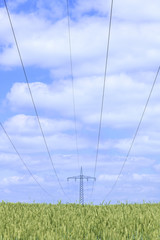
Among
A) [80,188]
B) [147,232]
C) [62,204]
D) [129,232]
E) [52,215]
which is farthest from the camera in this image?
[80,188]

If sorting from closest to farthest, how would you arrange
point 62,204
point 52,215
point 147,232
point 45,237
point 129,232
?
point 45,237 < point 129,232 < point 147,232 < point 52,215 < point 62,204

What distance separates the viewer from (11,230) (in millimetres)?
8195

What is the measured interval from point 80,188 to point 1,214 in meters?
34.1

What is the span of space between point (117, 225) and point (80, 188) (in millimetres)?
37087

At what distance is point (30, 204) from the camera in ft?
51.3

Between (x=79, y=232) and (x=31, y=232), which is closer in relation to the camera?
(x=79, y=232)

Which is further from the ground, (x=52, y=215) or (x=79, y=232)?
(x=52, y=215)

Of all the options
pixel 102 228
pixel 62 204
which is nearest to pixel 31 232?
pixel 102 228

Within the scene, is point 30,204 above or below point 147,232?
above

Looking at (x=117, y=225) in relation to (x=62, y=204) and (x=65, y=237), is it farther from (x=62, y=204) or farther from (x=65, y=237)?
(x=62, y=204)

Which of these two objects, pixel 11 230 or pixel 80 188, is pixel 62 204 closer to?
pixel 11 230

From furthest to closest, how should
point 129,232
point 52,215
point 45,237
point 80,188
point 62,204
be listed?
point 80,188 < point 62,204 < point 52,215 < point 129,232 < point 45,237

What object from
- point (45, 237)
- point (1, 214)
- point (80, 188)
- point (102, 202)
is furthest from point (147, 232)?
point (80, 188)

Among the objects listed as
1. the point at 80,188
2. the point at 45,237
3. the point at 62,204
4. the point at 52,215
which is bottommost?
the point at 45,237
